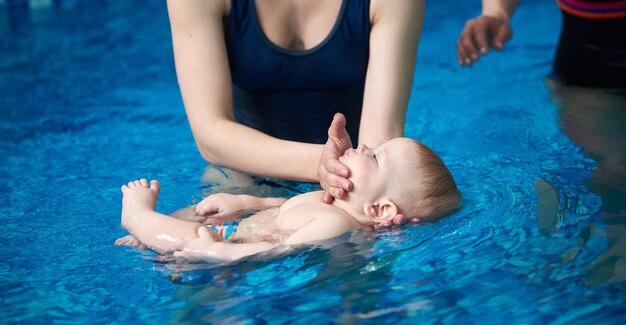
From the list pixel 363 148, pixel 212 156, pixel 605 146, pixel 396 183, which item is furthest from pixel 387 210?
pixel 605 146

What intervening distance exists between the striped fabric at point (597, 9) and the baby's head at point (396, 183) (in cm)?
Answer: 125

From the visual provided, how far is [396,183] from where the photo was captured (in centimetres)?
233

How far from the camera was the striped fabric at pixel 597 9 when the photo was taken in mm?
3121

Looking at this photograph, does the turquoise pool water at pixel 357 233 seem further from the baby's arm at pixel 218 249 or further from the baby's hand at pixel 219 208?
the baby's hand at pixel 219 208

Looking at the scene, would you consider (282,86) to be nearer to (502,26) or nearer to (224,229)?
(224,229)

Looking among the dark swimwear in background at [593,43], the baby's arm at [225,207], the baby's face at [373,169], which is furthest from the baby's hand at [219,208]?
the dark swimwear in background at [593,43]

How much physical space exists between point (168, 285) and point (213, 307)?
0.65 feet

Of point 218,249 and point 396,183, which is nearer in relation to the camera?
point 218,249

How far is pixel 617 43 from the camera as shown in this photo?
319cm

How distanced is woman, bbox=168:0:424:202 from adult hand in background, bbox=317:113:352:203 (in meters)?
0.01

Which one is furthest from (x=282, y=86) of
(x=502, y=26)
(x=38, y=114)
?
(x=38, y=114)

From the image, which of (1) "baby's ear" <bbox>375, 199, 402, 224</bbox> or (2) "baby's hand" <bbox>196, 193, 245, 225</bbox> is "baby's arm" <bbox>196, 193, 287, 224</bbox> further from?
(1) "baby's ear" <bbox>375, 199, 402, 224</bbox>

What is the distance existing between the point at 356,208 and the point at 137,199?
2.18 feet

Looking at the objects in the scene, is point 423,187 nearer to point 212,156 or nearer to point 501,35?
point 212,156
